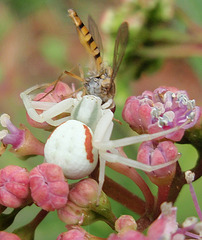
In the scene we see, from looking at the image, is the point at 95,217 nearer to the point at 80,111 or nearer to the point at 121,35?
the point at 80,111

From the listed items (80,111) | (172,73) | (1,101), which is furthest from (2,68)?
(80,111)

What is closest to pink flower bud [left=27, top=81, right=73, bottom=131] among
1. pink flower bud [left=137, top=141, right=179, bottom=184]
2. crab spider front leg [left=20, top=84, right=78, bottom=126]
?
crab spider front leg [left=20, top=84, right=78, bottom=126]

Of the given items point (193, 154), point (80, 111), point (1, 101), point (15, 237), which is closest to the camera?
point (15, 237)

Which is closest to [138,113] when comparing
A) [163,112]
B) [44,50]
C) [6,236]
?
[163,112]

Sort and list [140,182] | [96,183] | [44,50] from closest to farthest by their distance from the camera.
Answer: [96,183] → [140,182] → [44,50]

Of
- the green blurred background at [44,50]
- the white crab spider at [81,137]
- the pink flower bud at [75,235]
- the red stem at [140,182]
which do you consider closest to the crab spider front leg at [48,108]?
the white crab spider at [81,137]

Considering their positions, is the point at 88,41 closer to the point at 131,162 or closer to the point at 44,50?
the point at 131,162

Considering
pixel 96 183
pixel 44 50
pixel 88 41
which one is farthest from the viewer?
pixel 44 50
